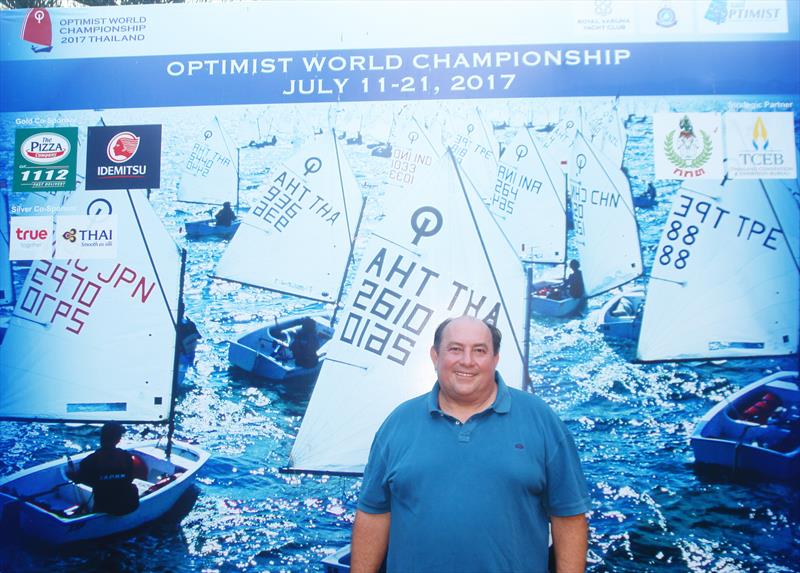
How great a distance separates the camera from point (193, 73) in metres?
3.33

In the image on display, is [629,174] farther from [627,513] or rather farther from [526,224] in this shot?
[627,513]

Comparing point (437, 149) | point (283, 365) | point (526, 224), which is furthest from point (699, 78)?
point (283, 365)

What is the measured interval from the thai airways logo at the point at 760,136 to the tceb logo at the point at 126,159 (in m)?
3.00

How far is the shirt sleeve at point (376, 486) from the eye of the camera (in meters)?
2.04

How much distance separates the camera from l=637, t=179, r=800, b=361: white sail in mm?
3143

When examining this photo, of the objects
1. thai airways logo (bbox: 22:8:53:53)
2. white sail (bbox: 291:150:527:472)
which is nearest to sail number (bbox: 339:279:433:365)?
white sail (bbox: 291:150:527:472)

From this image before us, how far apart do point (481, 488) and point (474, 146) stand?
1.85m

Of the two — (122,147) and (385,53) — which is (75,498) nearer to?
(122,147)

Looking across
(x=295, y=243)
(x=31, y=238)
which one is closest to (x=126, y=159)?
(x=31, y=238)

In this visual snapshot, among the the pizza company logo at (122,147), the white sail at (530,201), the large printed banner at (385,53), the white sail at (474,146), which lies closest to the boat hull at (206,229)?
the the pizza company logo at (122,147)

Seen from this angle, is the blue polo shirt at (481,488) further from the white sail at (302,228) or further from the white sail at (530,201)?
the white sail at (302,228)

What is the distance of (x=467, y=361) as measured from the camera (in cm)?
201

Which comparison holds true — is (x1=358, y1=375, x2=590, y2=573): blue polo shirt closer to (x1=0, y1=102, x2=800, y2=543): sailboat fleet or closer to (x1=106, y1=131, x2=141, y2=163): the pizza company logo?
(x1=0, y1=102, x2=800, y2=543): sailboat fleet

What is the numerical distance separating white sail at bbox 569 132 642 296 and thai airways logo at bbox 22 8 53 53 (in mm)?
2805
